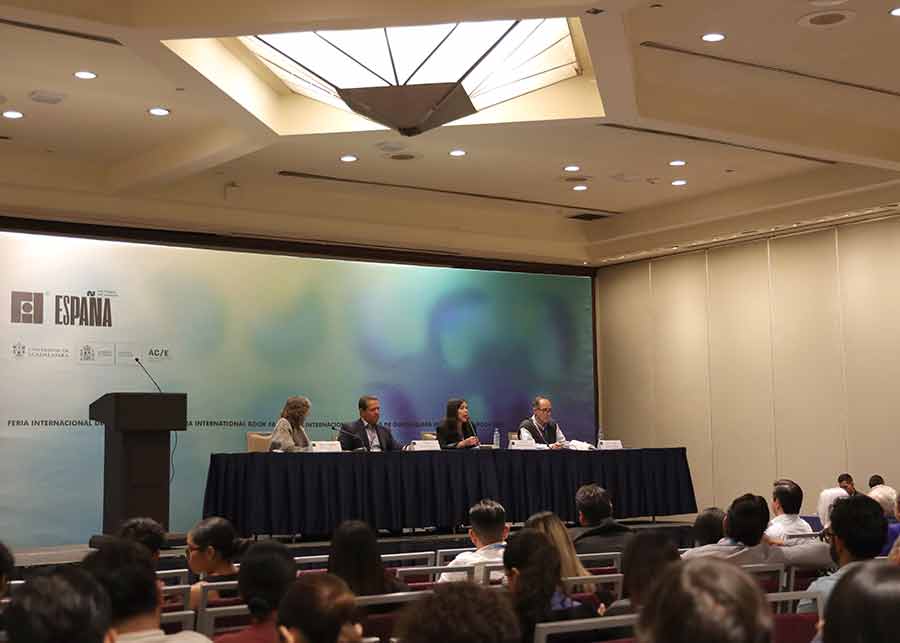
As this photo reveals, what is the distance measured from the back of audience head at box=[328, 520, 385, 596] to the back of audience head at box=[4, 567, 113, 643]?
81.4 inches

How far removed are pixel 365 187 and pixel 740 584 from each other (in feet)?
37.6

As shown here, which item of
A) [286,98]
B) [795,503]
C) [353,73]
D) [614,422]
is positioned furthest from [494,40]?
[614,422]

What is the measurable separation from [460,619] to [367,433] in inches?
347

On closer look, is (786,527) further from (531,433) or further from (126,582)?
(531,433)

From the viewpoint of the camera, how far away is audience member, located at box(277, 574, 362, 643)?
92.2 inches

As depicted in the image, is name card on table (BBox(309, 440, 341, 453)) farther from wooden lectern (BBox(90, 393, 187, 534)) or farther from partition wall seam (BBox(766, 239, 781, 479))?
partition wall seam (BBox(766, 239, 781, 479))

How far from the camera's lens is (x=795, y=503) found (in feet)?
22.2

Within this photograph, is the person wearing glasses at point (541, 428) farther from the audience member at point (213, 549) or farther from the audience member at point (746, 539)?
the audience member at point (213, 549)

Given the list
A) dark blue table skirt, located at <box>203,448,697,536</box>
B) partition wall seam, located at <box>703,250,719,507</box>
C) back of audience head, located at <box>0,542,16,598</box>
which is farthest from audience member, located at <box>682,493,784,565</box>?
partition wall seam, located at <box>703,250,719,507</box>

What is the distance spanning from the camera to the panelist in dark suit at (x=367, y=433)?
10539mm

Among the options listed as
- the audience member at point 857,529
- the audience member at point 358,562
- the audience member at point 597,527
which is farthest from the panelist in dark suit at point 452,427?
the audience member at point 857,529

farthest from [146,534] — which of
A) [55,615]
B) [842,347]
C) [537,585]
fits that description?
[842,347]

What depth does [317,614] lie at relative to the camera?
2.34 m

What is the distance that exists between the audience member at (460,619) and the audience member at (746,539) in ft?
11.5
